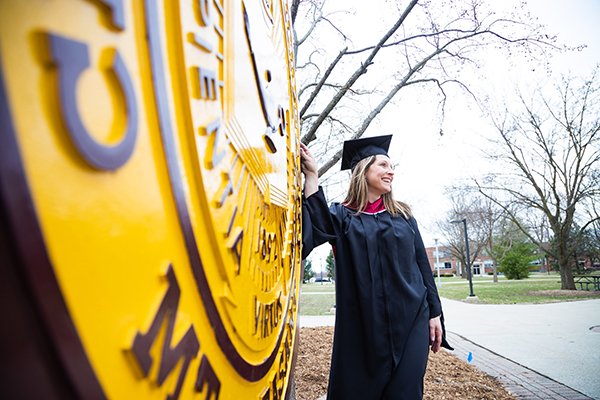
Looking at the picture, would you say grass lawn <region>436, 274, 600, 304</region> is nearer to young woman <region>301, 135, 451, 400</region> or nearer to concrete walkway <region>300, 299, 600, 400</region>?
concrete walkway <region>300, 299, 600, 400</region>

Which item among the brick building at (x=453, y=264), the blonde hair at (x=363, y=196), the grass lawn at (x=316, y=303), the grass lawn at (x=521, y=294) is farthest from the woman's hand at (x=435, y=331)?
the brick building at (x=453, y=264)

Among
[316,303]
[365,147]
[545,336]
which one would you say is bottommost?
[316,303]

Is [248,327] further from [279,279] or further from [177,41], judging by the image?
[177,41]

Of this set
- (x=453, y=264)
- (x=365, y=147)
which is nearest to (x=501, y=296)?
(x=365, y=147)

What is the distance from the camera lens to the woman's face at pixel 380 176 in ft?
7.50

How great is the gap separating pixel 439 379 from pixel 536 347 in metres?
2.63

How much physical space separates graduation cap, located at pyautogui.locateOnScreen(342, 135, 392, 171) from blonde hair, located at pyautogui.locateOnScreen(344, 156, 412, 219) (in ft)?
0.20

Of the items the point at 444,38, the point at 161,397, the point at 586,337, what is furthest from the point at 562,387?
the point at 161,397

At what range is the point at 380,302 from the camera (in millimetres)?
2033

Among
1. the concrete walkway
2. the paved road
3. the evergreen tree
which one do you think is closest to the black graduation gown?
the concrete walkway

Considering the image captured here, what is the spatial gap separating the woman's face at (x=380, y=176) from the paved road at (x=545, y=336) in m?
3.10

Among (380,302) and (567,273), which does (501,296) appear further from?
(380,302)

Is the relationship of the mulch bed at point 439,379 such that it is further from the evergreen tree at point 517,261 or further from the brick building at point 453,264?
the brick building at point 453,264

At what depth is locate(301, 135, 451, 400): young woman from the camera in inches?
77.6
